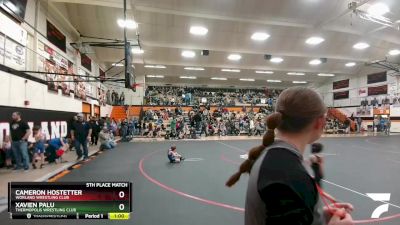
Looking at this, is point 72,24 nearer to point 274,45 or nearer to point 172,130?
point 172,130

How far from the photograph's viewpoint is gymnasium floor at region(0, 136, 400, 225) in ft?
14.3

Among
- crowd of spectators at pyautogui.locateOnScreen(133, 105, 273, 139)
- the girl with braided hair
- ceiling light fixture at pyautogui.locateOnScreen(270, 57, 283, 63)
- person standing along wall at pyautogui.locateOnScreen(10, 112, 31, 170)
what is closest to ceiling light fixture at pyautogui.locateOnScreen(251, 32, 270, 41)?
ceiling light fixture at pyautogui.locateOnScreen(270, 57, 283, 63)

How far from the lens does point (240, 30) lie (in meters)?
17.5

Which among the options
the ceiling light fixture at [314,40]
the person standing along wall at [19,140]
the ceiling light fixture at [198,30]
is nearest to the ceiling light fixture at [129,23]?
the ceiling light fixture at [198,30]

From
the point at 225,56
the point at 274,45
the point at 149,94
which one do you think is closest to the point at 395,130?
the point at 274,45

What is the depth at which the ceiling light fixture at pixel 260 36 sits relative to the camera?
17812mm

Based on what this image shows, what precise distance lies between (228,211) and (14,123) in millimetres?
6866

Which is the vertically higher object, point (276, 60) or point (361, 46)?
point (361, 46)

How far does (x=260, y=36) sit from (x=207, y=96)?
53.1 ft

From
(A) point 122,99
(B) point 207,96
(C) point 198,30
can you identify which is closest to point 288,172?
(C) point 198,30

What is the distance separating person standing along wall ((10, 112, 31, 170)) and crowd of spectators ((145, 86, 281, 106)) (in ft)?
70.9

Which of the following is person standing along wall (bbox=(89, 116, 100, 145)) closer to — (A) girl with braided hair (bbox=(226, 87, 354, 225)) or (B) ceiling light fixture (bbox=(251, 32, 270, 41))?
(B) ceiling light fixture (bbox=(251, 32, 270, 41))
